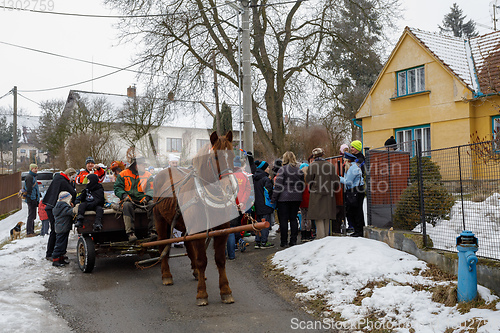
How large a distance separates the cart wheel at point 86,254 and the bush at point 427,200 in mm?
5248

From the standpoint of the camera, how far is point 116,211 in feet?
25.1

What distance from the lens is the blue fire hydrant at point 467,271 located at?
4617 millimetres

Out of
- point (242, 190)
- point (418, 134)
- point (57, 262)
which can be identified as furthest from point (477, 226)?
point (418, 134)

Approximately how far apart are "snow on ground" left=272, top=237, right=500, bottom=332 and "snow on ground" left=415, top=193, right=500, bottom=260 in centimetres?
51

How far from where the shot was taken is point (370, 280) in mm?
5672

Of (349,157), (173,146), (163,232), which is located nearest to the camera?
(163,232)

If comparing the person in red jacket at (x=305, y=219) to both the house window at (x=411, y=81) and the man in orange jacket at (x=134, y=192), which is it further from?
the house window at (x=411, y=81)

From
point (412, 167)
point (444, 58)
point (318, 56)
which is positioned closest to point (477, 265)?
point (412, 167)

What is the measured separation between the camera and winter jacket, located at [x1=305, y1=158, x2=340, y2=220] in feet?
28.1

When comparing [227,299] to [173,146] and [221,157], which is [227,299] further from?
[173,146]

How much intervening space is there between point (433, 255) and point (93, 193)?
18.7 ft

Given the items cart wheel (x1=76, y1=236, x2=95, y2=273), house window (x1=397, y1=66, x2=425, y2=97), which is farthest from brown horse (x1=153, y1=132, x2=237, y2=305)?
house window (x1=397, y1=66, x2=425, y2=97)

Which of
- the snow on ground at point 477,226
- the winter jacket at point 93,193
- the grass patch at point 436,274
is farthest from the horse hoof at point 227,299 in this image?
the winter jacket at point 93,193

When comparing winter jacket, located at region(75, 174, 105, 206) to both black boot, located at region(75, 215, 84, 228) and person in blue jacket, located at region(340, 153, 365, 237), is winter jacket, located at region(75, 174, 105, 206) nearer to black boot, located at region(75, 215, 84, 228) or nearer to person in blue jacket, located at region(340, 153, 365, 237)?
black boot, located at region(75, 215, 84, 228)
